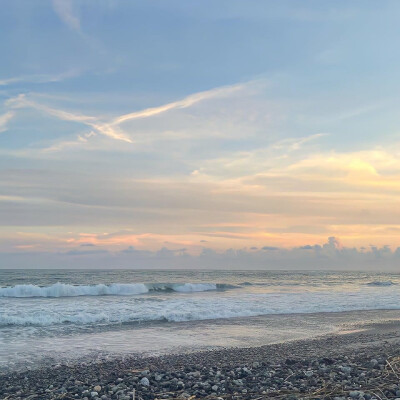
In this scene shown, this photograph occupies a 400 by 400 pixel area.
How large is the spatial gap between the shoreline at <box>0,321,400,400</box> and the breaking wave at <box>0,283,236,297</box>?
23.1 meters

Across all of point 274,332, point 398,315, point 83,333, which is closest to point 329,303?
point 398,315

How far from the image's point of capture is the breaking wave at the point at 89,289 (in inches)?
1216

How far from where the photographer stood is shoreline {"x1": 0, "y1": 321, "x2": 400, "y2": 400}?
19.2 ft

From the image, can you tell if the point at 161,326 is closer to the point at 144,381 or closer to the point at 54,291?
the point at 144,381

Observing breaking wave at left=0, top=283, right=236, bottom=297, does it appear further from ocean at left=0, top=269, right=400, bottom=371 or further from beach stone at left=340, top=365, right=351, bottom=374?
beach stone at left=340, top=365, right=351, bottom=374

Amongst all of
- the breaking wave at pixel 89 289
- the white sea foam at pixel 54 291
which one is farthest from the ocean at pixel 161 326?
the breaking wave at pixel 89 289

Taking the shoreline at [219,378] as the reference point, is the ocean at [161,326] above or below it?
below

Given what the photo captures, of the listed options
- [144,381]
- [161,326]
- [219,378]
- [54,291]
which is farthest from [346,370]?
[54,291]

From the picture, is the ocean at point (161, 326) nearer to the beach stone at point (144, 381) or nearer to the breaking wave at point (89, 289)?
the beach stone at point (144, 381)

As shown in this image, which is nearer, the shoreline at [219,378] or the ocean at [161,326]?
the shoreline at [219,378]

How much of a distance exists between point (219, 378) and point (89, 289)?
28.6m

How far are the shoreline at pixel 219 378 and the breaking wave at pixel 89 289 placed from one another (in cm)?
2308

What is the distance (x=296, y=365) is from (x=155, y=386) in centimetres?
294

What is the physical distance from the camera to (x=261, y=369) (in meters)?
7.63
